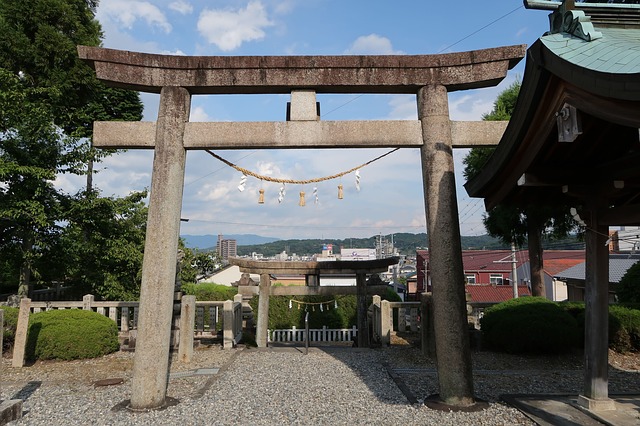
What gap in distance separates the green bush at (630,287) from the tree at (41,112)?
1629 cm

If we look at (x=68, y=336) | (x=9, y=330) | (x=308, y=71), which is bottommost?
(x=68, y=336)

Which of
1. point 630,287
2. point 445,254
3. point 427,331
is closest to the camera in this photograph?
point 445,254

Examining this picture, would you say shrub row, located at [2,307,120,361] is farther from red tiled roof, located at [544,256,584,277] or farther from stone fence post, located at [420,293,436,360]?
red tiled roof, located at [544,256,584,277]

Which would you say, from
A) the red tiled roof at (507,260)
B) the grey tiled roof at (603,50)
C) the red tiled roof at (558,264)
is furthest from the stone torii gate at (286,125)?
the red tiled roof at (558,264)

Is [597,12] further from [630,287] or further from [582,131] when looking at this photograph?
[630,287]

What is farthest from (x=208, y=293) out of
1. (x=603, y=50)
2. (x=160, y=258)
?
(x=603, y=50)

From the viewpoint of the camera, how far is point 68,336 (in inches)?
369

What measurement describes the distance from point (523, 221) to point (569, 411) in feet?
38.8

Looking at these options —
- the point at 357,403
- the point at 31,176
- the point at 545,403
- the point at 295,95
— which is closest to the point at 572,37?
the point at 295,95

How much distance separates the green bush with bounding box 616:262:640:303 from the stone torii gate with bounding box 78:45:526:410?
922cm

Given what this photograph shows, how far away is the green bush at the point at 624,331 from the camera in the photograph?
380 inches

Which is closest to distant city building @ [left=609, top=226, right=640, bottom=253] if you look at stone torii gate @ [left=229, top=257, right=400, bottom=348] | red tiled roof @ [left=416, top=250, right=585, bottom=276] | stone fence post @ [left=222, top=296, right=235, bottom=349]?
red tiled roof @ [left=416, top=250, right=585, bottom=276]

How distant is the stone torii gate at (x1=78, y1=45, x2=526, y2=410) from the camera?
5.82 m

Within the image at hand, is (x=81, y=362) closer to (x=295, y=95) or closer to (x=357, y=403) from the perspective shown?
(x=357, y=403)
